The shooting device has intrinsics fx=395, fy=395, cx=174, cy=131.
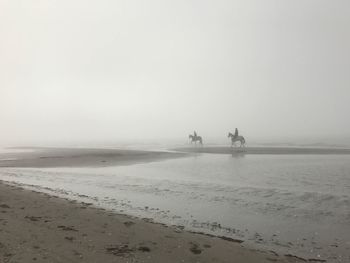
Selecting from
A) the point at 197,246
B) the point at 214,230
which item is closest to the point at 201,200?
the point at 214,230

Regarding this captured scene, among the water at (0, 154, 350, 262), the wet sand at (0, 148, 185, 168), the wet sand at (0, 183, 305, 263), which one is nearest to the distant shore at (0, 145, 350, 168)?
the wet sand at (0, 148, 185, 168)

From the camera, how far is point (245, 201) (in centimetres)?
1731

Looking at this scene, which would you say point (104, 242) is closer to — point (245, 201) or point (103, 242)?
point (103, 242)

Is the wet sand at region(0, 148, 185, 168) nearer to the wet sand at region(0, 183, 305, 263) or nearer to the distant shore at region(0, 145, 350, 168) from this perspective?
the distant shore at region(0, 145, 350, 168)

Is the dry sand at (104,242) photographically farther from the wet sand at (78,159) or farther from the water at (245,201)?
the wet sand at (78,159)

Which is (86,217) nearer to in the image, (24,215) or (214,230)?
(24,215)

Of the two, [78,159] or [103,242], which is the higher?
[78,159]

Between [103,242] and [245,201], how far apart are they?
8.83 metres

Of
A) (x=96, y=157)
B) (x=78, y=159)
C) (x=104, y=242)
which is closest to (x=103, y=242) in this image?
(x=104, y=242)

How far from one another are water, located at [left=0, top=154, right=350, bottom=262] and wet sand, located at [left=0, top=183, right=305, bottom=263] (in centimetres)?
123

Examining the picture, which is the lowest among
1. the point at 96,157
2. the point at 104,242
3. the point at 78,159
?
the point at 104,242

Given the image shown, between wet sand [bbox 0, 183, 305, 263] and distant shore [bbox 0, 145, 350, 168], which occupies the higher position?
distant shore [bbox 0, 145, 350, 168]

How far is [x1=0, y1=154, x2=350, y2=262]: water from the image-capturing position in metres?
11.6

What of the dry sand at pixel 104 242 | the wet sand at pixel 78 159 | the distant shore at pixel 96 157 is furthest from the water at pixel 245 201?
the distant shore at pixel 96 157
